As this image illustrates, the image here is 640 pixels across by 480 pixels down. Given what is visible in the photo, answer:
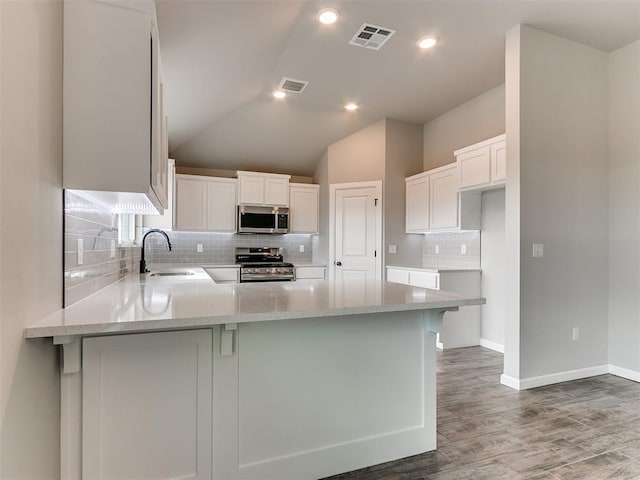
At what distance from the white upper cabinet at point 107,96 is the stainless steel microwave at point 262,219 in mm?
3929

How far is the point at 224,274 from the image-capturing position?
16.9ft

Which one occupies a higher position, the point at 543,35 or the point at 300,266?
the point at 543,35

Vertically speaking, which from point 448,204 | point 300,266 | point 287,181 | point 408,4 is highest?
Result: point 408,4

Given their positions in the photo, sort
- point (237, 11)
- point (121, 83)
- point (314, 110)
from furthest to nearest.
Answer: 1. point (314, 110)
2. point (237, 11)
3. point (121, 83)

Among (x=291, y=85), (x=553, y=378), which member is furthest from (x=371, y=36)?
(x=553, y=378)

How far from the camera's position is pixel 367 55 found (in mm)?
3494

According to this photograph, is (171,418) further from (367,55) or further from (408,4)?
(367,55)

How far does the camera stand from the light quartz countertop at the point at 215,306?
121 cm

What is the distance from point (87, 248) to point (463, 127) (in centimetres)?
440

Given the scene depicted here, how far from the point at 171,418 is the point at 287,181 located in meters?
4.53

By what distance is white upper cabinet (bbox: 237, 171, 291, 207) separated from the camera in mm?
5430

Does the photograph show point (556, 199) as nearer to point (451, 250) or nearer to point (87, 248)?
point (451, 250)

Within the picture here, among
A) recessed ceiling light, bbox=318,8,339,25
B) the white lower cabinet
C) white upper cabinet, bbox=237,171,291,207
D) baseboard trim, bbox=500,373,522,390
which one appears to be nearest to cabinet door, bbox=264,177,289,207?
white upper cabinet, bbox=237,171,291,207


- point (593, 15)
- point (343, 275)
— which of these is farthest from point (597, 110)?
point (343, 275)
